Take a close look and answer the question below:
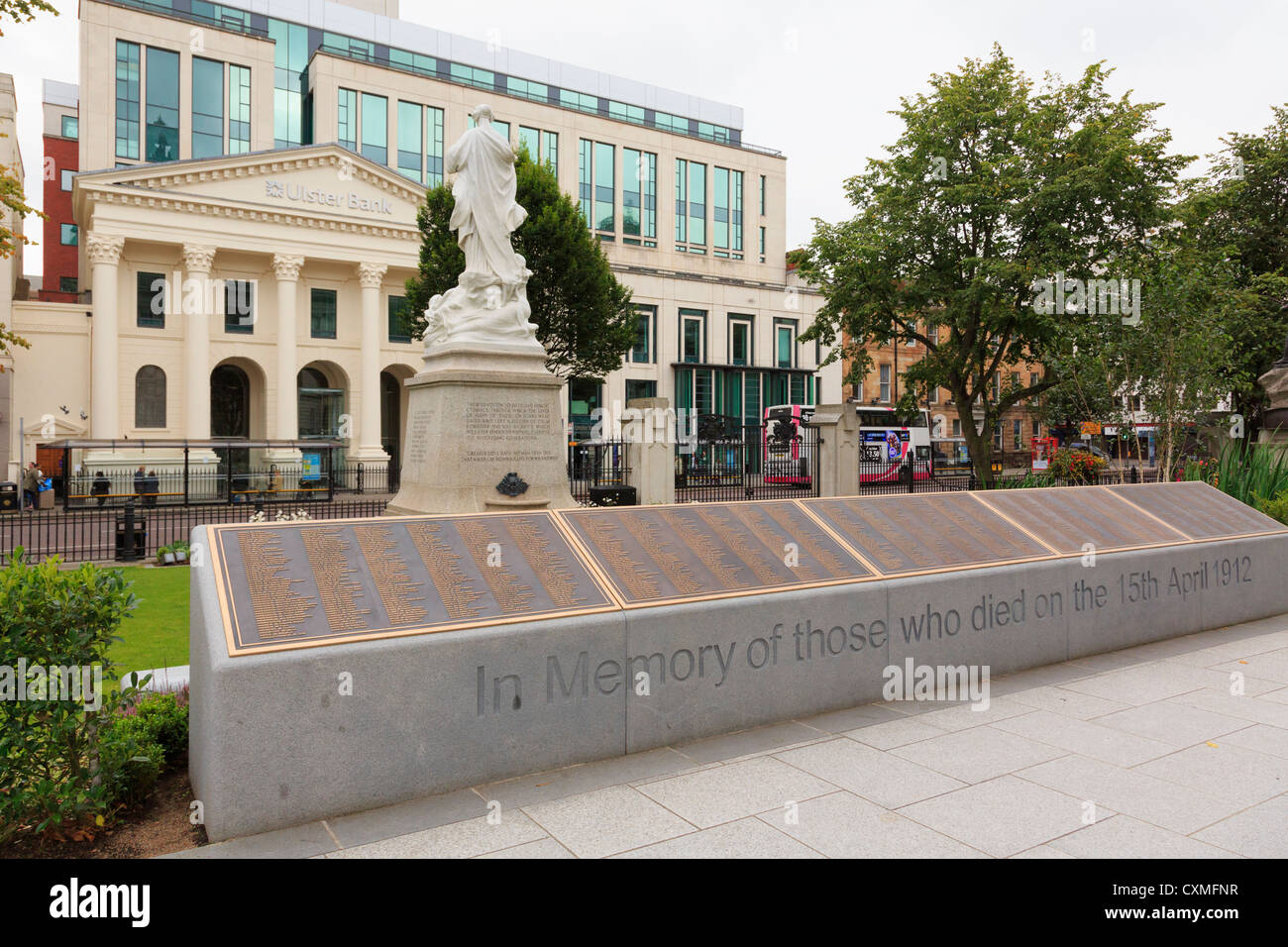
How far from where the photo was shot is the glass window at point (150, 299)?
39.8 meters

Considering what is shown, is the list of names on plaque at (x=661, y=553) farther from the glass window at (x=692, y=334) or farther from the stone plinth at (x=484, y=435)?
the glass window at (x=692, y=334)

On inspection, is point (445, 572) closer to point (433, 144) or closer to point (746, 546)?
point (746, 546)

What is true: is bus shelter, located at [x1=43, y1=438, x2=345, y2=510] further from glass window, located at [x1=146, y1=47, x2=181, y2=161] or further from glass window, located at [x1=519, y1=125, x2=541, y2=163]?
glass window, located at [x1=519, y1=125, x2=541, y2=163]

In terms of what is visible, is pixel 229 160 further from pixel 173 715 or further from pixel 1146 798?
pixel 1146 798

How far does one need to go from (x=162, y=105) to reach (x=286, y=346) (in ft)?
46.3

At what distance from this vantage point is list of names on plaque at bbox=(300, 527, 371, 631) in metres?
4.71

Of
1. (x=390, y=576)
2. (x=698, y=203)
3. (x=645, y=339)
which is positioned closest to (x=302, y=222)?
(x=645, y=339)

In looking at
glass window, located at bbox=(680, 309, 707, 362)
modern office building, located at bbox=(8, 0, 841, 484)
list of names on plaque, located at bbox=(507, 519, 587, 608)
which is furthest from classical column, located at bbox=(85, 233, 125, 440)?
list of names on plaque, located at bbox=(507, 519, 587, 608)

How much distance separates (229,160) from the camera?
127 feet

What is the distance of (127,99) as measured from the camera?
137ft

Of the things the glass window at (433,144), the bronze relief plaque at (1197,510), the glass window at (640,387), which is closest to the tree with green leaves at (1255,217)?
the bronze relief plaque at (1197,510)

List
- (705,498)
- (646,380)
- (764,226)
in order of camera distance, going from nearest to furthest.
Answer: (705,498), (646,380), (764,226)

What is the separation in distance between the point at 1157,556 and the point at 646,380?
47506 mm

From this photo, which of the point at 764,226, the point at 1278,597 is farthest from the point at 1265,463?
the point at 764,226
